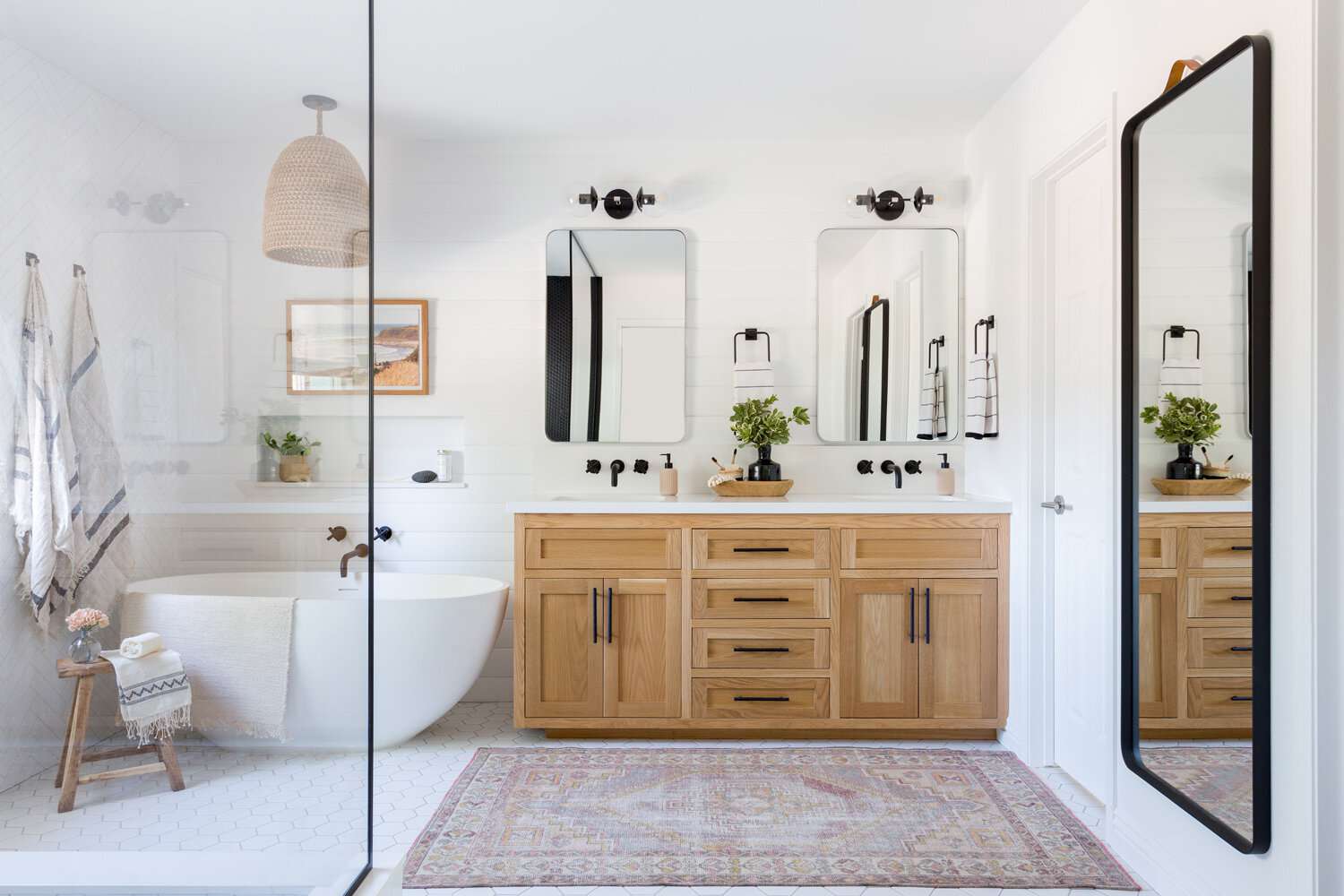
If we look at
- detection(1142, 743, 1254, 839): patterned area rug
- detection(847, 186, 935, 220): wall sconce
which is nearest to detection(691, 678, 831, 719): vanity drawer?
detection(1142, 743, 1254, 839): patterned area rug

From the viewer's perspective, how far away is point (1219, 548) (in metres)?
1.86

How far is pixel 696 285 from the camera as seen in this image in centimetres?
379

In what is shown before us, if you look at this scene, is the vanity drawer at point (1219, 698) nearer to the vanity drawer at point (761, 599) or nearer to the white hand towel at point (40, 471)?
the vanity drawer at point (761, 599)

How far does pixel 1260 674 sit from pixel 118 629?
1.94 metres

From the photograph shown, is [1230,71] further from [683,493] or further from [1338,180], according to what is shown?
[683,493]

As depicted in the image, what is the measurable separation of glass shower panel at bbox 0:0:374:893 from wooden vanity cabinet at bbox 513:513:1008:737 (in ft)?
7.06

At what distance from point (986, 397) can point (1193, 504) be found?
139 centimetres

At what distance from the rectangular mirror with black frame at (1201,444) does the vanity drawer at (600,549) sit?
1.58m

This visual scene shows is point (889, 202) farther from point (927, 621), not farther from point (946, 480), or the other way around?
point (927, 621)

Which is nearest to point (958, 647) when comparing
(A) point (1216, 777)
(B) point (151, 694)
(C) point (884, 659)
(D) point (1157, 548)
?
(C) point (884, 659)

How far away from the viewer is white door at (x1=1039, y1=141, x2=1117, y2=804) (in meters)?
2.52

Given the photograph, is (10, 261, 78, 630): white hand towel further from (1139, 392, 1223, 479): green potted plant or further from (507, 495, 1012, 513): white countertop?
(507, 495, 1012, 513): white countertop

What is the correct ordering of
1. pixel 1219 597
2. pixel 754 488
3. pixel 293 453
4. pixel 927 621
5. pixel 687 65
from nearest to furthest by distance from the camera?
A: pixel 293 453, pixel 1219 597, pixel 687 65, pixel 927 621, pixel 754 488

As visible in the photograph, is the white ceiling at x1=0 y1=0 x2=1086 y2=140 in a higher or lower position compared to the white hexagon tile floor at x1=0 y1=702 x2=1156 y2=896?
higher
